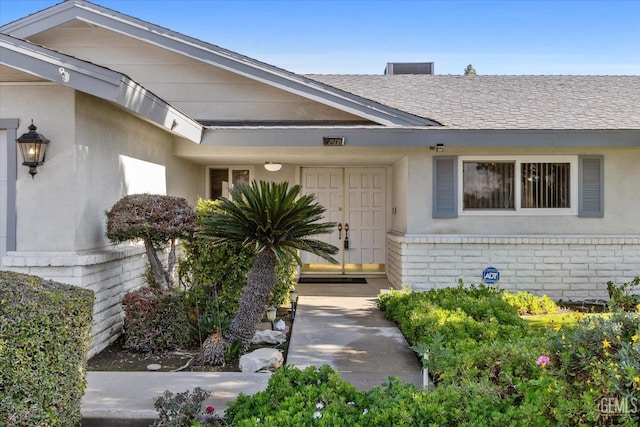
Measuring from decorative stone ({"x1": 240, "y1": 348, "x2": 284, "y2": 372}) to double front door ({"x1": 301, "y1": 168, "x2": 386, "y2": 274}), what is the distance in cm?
708

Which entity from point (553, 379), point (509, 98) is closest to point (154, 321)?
point (553, 379)

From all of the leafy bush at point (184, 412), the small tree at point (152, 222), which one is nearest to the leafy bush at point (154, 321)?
the small tree at point (152, 222)

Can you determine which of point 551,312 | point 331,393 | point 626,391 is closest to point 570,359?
point 626,391

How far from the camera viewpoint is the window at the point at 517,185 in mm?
10086

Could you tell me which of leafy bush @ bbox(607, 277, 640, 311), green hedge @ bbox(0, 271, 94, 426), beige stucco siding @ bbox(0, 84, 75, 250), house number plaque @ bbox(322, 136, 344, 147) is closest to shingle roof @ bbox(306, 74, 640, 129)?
house number plaque @ bbox(322, 136, 344, 147)

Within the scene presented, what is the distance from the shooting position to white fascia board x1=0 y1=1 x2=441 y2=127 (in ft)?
32.0

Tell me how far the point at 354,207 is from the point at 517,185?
4.19 m

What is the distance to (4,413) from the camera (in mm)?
3275

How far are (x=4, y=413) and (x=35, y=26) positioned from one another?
8.89 m

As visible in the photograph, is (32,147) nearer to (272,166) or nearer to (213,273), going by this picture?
(213,273)

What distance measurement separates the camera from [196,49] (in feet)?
32.6

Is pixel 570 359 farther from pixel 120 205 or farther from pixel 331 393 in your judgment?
pixel 120 205

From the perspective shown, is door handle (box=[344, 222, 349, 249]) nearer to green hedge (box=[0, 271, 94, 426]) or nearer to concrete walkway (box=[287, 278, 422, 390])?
concrete walkway (box=[287, 278, 422, 390])

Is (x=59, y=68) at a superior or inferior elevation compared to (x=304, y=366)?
superior
